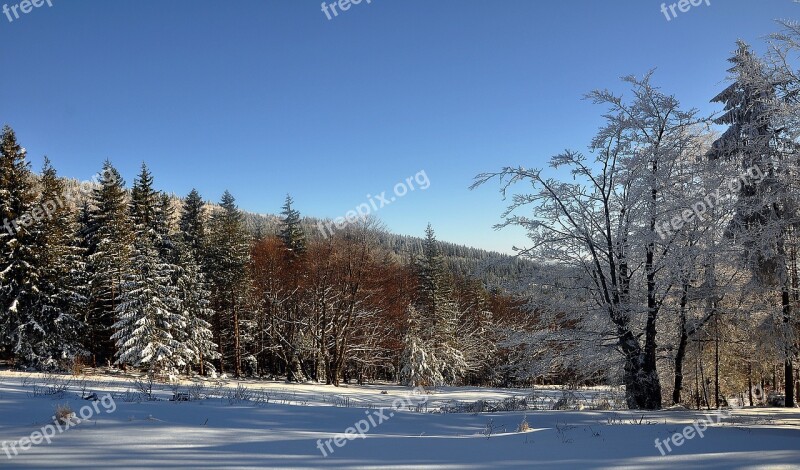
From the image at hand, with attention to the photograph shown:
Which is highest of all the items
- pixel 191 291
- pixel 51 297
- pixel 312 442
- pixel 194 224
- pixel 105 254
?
pixel 194 224

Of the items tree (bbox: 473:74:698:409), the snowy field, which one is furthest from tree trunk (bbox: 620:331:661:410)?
the snowy field

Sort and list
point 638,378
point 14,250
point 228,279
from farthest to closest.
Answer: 1. point 228,279
2. point 14,250
3. point 638,378

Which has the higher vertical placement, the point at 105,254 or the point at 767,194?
the point at 105,254

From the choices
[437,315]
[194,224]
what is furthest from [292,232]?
[437,315]

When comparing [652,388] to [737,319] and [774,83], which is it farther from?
[774,83]

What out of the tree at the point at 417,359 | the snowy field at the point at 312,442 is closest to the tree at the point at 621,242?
the snowy field at the point at 312,442

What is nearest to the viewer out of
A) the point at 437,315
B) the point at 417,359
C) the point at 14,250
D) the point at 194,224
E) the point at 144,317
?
the point at 14,250

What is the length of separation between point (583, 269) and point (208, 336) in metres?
27.3

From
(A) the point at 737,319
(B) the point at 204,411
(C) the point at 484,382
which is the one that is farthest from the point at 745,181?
(C) the point at 484,382

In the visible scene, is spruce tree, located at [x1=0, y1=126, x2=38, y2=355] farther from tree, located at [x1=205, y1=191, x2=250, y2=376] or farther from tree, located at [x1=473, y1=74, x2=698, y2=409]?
tree, located at [x1=473, y1=74, x2=698, y2=409]

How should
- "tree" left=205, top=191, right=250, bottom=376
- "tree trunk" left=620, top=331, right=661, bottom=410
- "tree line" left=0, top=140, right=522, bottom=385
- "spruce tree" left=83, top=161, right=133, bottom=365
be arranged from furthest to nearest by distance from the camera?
"tree" left=205, top=191, right=250, bottom=376 → "spruce tree" left=83, top=161, right=133, bottom=365 → "tree line" left=0, top=140, right=522, bottom=385 → "tree trunk" left=620, top=331, right=661, bottom=410

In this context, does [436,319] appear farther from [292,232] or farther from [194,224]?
[194,224]

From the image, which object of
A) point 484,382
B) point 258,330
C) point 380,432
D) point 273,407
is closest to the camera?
point 380,432

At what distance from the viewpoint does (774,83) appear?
1078cm
